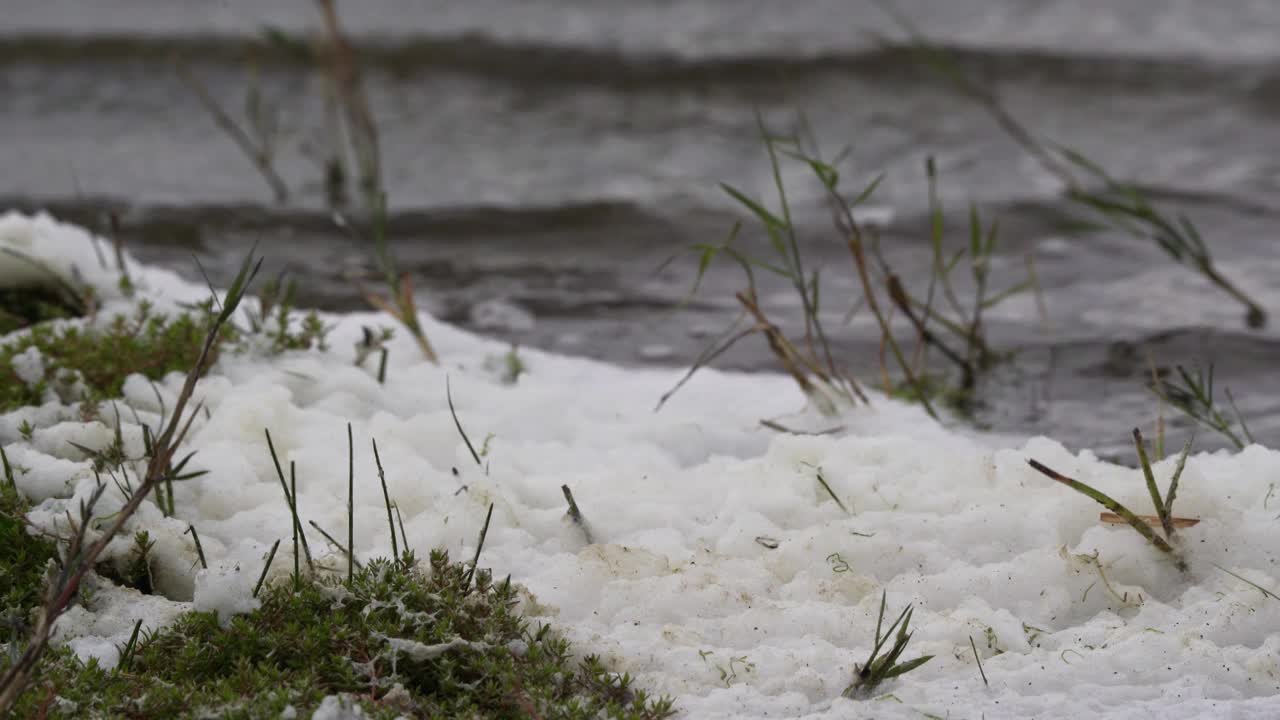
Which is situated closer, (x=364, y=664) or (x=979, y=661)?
(x=364, y=664)

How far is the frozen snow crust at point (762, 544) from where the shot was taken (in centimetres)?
231

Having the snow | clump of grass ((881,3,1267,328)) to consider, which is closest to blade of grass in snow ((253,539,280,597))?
the snow

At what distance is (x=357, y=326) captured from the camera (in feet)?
13.1

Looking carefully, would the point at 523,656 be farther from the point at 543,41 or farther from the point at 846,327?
the point at 543,41

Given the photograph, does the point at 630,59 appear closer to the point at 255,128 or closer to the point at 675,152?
the point at 675,152

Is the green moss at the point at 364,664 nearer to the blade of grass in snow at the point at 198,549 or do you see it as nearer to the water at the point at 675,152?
the blade of grass in snow at the point at 198,549

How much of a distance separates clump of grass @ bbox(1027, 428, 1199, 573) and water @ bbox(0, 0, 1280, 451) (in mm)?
1085

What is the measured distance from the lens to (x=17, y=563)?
245 cm

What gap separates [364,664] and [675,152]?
220 inches

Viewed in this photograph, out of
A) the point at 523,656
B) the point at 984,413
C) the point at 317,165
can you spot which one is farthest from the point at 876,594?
the point at 317,165

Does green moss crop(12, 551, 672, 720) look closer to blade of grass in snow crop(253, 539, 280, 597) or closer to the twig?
blade of grass in snow crop(253, 539, 280, 597)

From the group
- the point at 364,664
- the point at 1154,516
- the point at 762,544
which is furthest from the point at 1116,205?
the point at 364,664

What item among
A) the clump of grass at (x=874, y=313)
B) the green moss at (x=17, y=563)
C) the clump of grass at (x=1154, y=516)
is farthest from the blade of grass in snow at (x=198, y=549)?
the clump of grass at (x=1154, y=516)

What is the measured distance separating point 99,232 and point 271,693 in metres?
4.64
